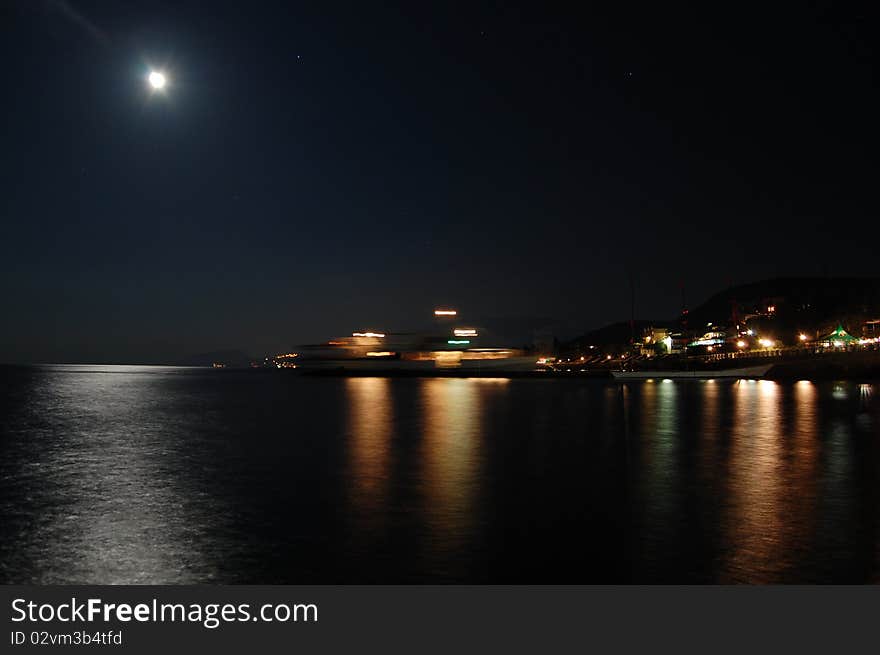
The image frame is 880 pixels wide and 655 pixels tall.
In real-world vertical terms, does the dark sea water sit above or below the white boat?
below

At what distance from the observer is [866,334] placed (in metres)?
97.2

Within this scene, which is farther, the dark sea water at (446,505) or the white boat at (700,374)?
the white boat at (700,374)

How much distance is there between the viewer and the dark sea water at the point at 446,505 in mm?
7250

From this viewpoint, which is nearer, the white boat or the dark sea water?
the dark sea water

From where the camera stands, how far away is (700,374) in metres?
77.7

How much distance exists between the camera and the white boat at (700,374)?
72062mm

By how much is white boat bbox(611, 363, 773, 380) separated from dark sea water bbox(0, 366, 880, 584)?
53495mm

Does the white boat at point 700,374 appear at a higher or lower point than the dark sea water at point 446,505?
higher

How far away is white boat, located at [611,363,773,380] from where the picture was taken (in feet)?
236

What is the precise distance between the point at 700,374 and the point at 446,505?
243 ft

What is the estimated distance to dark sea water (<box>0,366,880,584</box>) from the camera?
23.8 feet

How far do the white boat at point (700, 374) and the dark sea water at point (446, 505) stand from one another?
176 ft

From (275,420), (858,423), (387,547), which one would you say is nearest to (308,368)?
(275,420)
